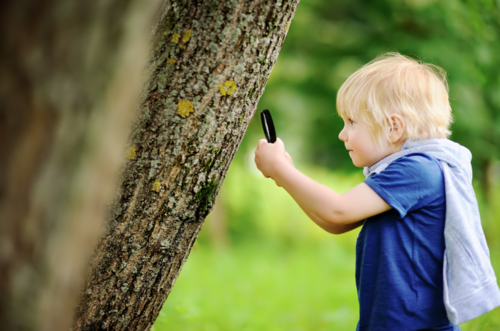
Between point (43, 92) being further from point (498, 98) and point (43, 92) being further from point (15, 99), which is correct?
point (498, 98)

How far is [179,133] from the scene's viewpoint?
4.16 feet

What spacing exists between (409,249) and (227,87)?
0.88 m

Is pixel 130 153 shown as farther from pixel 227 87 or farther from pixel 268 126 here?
pixel 268 126

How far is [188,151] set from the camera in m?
1.28

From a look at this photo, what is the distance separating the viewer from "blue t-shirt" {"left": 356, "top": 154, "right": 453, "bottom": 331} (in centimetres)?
140

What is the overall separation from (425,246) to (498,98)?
A: 15.1ft

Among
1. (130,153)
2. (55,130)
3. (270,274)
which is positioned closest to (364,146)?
(130,153)

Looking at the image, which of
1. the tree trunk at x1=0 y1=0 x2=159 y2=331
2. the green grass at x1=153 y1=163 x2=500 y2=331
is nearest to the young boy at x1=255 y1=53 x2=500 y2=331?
the tree trunk at x1=0 y1=0 x2=159 y2=331

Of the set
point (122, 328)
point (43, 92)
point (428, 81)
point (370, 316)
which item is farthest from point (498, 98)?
point (43, 92)

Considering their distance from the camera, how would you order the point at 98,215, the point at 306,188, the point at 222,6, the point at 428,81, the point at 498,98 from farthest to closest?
the point at 498,98
the point at 428,81
the point at 306,188
the point at 222,6
the point at 98,215

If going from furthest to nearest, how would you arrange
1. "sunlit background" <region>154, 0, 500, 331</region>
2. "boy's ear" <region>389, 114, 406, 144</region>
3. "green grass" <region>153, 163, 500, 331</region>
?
"sunlit background" <region>154, 0, 500, 331</region>, "green grass" <region>153, 163, 500, 331</region>, "boy's ear" <region>389, 114, 406, 144</region>

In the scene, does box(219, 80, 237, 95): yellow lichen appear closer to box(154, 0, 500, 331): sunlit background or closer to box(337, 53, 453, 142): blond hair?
box(337, 53, 453, 142): blond hair

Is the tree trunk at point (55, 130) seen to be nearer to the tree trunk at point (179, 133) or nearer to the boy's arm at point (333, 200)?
the tree trunk at point (179, 133)

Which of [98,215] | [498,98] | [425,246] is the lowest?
[425,246]
